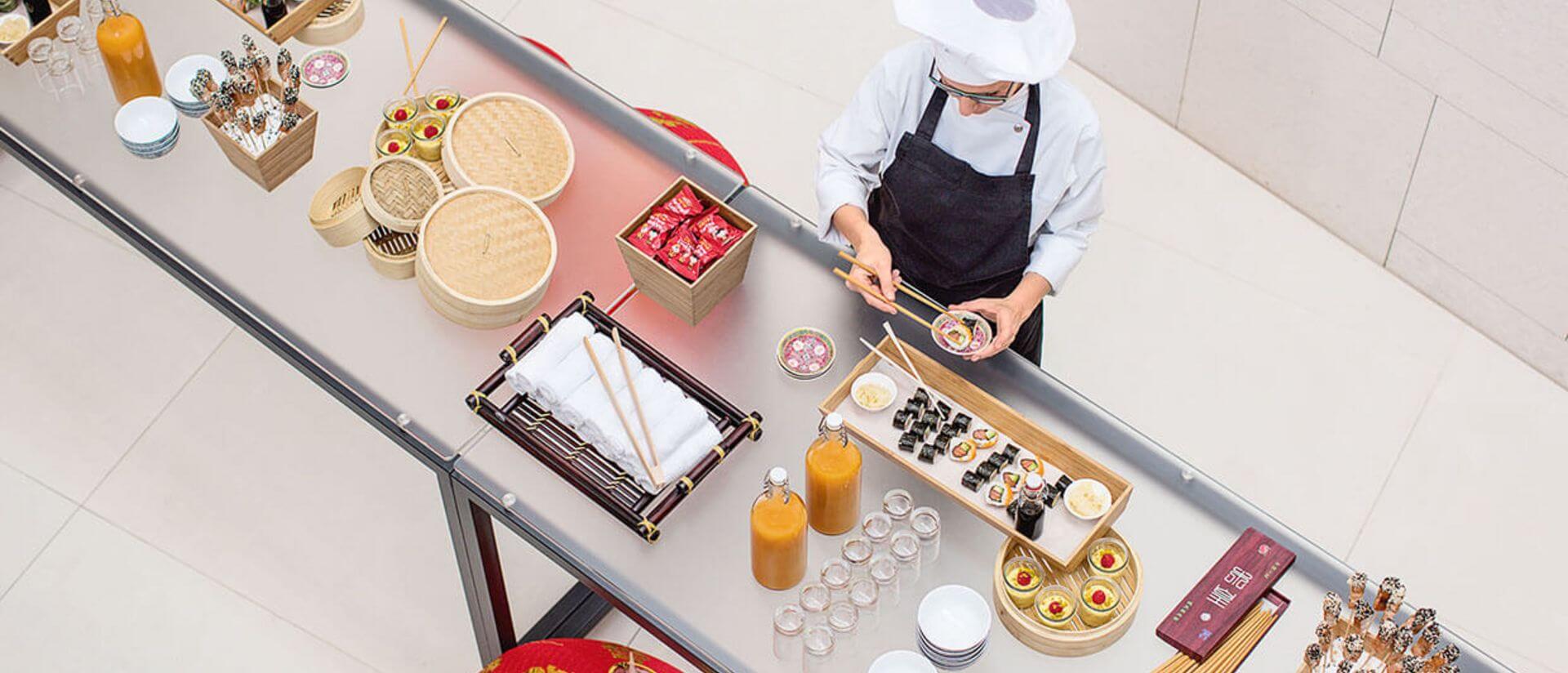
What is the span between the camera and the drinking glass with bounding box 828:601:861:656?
270 centimetres

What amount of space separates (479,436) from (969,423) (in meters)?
0.89

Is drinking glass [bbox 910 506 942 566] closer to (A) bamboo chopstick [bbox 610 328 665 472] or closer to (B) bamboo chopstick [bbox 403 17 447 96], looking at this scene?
(A) bamboo chopstick [bbox 610 328 665 472]

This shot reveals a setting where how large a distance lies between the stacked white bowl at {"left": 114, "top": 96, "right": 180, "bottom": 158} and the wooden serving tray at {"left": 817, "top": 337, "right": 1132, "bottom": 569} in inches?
57.9

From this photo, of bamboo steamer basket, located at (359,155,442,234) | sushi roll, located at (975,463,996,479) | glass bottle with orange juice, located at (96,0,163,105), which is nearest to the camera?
sushi roll, located at (975,463,996,479)

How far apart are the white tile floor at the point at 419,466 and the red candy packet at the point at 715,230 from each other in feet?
4.20

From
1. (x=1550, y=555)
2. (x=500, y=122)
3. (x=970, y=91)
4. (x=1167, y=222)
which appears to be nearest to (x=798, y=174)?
(x=1167, y=222)

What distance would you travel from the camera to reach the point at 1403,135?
4258 millimetres

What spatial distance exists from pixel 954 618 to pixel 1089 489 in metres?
0.33

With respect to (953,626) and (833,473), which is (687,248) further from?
(953,626)

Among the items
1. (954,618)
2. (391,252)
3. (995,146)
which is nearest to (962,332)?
(995,146)

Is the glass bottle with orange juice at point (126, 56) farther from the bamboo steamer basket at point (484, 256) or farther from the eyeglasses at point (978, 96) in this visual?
the eyeglasses at point (978, 96)

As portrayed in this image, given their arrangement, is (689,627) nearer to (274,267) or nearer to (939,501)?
(939,501)

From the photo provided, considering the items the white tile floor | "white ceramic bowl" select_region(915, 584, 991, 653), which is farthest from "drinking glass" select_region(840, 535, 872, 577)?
the white tile floor

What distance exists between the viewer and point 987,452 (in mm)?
2877
